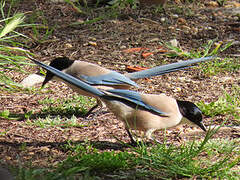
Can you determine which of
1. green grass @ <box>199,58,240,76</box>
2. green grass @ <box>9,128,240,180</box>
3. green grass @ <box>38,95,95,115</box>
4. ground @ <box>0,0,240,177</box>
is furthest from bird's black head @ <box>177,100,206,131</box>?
green grass @ <box>199,58,240,76</box>

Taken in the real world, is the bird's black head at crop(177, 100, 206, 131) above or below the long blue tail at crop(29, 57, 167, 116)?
below

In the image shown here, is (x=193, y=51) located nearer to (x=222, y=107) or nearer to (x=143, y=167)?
(x=222, y=107)

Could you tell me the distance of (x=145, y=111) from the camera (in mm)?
3797

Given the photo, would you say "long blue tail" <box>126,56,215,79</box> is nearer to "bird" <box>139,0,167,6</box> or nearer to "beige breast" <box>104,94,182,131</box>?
"beige breast" <box>104,94,182,131</box>

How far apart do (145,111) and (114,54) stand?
3.08 metres

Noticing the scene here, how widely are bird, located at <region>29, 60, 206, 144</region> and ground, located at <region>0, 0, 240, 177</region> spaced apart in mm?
239

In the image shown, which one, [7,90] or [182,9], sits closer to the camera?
[7,90]

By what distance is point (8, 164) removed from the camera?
10.8 feet

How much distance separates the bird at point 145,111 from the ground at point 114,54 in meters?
0.24

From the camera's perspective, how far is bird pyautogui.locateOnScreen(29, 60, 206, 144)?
3.73 metres

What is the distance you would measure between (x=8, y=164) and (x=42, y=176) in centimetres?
47

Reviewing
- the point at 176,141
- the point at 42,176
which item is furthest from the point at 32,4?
the point at 42,176

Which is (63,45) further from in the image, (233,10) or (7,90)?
(233,10)

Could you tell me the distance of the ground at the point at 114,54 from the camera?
13.3 feet
